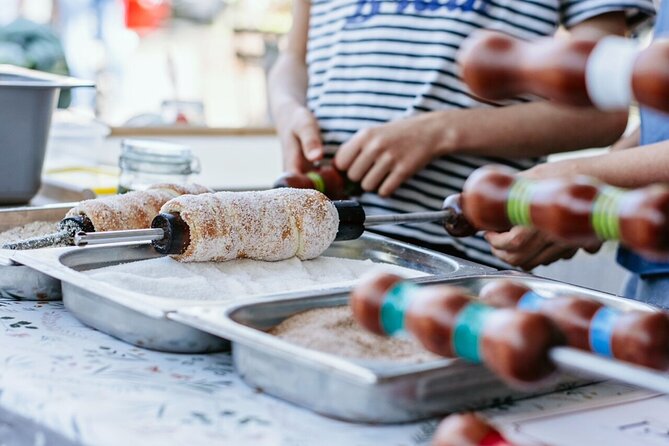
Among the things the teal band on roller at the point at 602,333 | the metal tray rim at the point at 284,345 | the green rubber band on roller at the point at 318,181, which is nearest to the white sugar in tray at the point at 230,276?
the metal tray rim at the point at 284,345

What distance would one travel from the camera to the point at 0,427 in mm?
770

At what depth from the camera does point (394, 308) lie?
2.28ft

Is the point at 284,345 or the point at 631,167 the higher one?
the point at 631,167

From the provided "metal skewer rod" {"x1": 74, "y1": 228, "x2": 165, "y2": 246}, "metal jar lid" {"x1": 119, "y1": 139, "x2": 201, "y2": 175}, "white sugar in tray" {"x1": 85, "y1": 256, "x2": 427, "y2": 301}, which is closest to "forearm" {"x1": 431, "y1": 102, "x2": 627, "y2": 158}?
"white sugar in tray" {"x1": 85, "y1": 256, "x2": 427, "y2": 301}

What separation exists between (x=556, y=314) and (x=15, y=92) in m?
1.12

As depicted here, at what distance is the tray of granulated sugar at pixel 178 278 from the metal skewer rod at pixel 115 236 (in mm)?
33

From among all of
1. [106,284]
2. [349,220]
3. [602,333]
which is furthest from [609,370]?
[349,220]

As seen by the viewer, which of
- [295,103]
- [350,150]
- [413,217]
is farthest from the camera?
[295,103]

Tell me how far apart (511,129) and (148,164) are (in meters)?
0.62

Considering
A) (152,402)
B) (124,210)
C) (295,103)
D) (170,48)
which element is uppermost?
(170,48)

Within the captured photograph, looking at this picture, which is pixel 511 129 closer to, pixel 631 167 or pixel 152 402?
pixel 631 167

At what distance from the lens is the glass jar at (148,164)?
5.27 feet

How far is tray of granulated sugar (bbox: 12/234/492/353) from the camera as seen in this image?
0.88 m

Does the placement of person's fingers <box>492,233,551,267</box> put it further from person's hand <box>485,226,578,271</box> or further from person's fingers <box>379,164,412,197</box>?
person's fingers <box>379,164,412,197</box>
